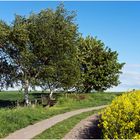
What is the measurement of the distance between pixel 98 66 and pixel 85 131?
104 feet

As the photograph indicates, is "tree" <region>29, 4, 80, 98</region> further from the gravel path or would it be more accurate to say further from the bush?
the bush

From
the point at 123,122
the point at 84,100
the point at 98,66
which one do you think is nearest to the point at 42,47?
the point at 84,100

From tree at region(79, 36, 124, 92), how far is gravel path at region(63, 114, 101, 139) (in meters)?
28.4

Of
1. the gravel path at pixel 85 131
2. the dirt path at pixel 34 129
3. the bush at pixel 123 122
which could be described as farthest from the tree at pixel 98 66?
the bush at pixel 123 122

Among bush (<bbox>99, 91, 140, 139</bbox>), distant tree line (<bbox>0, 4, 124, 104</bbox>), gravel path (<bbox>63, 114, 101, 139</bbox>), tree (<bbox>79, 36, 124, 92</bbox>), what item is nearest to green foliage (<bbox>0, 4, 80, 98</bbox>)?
distant tree line (<bbox>0, 4, 124, 104</bbox>)

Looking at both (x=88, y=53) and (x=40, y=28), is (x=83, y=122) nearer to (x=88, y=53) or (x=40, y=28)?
(x=40, y=28)

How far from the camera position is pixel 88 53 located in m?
56.0

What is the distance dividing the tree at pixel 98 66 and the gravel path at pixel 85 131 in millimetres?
28413

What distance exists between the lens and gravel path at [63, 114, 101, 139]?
75.5 ft

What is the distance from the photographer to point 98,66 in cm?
5541

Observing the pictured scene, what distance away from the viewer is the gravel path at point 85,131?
23005 mm

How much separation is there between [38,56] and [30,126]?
1594 cm

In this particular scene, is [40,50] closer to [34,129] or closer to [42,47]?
[42,47]

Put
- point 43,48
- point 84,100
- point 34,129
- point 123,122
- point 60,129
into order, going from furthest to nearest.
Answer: point 84,100 < point 43,48 < point 34,129 < point 60,129 < point 123,122
